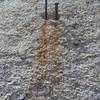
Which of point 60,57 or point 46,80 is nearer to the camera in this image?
point 46,80

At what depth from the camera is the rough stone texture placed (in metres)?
1.88

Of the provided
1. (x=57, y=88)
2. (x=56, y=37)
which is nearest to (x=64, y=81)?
(x=57, y=88)

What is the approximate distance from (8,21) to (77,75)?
92 cm

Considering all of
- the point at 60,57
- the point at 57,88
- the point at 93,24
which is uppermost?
the point at 93,24

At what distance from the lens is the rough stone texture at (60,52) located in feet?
6.17

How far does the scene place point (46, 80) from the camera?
1.95 m

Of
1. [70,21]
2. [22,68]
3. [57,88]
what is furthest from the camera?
[70,21]

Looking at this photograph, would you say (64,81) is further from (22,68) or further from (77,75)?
(22,68)

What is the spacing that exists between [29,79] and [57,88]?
0.23 meters

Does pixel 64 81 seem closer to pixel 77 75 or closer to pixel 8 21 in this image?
pixel 77 75

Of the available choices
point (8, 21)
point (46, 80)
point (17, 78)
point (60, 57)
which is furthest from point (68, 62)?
point (8, 21)

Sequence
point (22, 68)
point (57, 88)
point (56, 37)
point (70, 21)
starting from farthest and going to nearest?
1. point (70, 21)
2. point (56, 37)
3. point (22, 68)
4. point (57, 88)

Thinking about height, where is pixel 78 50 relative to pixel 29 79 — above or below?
above

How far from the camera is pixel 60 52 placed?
7.05 feet
